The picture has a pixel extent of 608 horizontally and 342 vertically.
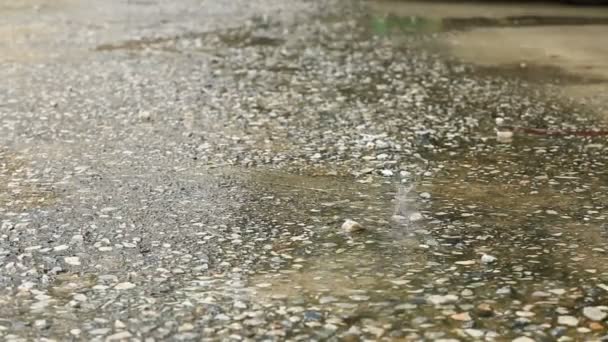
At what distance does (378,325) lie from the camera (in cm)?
301

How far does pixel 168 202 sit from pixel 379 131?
82.8 inches

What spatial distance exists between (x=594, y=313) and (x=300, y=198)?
1.87m

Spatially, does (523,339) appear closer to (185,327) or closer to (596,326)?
(596,326)

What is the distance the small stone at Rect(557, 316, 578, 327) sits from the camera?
9.89ft

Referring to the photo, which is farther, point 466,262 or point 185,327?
point 466,262

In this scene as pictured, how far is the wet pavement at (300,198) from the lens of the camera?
312 centimetres

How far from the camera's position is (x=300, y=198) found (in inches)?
177

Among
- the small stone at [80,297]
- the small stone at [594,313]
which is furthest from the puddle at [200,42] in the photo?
the small stone at [594,313]

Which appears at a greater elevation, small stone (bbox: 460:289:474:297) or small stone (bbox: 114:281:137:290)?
small stone (bbox: 114:281:137:290)

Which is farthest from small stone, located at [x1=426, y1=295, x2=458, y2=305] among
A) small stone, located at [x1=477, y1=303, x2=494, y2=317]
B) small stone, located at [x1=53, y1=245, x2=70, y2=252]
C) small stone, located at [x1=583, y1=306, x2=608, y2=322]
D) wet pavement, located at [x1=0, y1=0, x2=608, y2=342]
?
small stone, located at [x1=53, y1=245, x2=70, y2=252]

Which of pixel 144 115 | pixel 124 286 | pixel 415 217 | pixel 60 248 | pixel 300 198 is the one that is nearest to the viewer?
pixel 124 286

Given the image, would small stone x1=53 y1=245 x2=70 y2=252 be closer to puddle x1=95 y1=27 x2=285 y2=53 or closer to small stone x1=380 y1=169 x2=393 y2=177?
small stone x1=380 y1=169 x2=393 y2=177

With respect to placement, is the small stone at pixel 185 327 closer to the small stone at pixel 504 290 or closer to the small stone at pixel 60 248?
the small stone at pixel 60 248

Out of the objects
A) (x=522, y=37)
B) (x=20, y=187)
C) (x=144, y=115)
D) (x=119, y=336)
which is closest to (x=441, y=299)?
(x=119, y=336)
